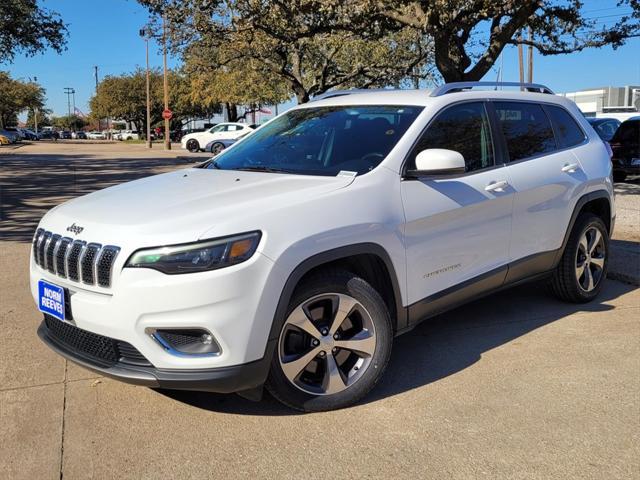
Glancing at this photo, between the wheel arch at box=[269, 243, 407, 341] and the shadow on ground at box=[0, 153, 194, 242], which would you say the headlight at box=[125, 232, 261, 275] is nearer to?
the wheel arch at box=[269, 243, 407, 341]

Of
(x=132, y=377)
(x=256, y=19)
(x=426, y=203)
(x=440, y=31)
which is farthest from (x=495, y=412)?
(x=256, y=19)

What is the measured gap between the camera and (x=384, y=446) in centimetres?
Answer: 308

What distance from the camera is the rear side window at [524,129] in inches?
180

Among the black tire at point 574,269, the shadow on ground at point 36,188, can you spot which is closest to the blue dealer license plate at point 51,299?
the black tire at point 574,269

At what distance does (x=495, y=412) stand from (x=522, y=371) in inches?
25.7

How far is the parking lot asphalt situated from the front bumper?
34 cm

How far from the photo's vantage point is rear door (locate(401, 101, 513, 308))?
12.1 feet

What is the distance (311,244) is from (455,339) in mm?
1915

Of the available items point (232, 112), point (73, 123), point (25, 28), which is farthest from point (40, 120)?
point (25, 28)

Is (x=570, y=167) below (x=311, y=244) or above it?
above

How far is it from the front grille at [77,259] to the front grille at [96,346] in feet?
0.96

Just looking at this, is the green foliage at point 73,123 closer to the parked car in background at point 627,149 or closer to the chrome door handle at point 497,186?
the parked car in background at point 627,149

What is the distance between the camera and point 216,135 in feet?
109

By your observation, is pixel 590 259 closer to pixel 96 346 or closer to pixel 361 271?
pixel 361 271
